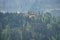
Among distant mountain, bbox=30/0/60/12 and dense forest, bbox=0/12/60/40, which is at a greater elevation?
distant mountain, bbox=30/0/60/12

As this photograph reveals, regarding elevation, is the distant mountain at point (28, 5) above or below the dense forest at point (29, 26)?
above

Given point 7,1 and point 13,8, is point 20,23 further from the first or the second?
point 7,1

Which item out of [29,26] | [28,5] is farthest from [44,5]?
[29,26]

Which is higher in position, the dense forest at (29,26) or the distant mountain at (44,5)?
the distant mountain at (44,5)

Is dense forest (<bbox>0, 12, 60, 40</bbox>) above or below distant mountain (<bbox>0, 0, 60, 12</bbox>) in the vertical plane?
below

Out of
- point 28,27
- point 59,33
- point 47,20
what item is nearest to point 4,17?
point 28,27

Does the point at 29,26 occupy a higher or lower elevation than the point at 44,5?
lower

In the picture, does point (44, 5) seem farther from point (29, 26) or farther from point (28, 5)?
point (29, 26)

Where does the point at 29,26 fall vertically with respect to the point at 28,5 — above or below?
below
